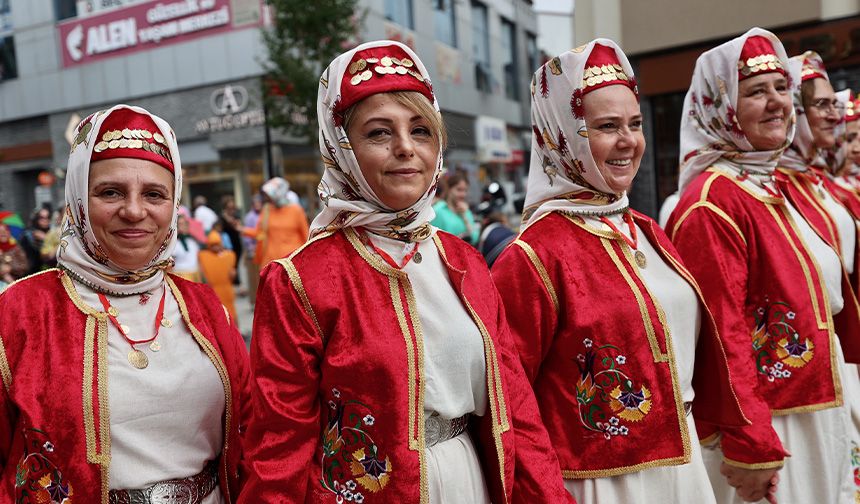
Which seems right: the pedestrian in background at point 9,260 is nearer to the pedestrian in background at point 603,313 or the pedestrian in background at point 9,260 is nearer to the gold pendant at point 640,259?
the pedestrian in background at point 603,313

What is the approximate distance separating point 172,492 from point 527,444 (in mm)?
1024

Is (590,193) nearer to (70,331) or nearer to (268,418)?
(268,418)

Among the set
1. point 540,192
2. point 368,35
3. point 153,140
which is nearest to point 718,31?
point 540,192

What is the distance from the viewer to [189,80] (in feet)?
62.0

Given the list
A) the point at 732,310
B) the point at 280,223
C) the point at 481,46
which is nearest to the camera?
the point at 732,310

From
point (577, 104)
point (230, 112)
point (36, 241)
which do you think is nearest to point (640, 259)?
point (577, 104)

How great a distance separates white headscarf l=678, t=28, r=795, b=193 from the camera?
3.04 metres

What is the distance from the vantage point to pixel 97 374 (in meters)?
2.04

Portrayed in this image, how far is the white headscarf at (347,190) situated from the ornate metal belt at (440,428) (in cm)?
50

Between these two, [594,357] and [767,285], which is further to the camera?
[767,285]

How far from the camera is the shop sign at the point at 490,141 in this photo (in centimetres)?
2345

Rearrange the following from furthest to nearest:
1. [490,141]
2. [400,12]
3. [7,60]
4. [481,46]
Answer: [481,46] → [490,141] → [7,60] → [400,12]

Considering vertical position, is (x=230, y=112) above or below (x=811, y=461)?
above

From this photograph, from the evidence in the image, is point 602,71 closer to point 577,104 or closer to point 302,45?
point 577,104
